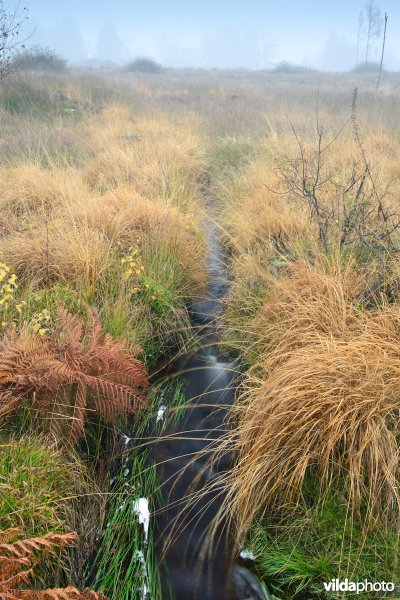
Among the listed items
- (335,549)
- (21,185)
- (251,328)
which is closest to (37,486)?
(335,549)

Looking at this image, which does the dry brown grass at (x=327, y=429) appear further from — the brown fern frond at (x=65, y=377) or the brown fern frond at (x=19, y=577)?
the brown fern frond at (x=19, y=577)

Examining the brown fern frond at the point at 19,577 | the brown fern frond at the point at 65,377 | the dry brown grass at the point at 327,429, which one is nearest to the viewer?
the brown fern frond at the point at 19,577

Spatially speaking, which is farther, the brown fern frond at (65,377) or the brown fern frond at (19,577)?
the brown fern frond at (65,377)

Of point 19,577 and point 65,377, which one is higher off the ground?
point 65,377

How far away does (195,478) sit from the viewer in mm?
2932

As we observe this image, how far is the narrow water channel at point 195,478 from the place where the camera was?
2.36 meters

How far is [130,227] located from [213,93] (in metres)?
16.4

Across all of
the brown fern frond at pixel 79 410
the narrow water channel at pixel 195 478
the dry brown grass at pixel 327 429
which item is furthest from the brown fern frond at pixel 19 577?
the dry brown grass at pixel 327 429

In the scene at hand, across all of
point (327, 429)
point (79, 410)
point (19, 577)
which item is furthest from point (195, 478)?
point (19, 577)

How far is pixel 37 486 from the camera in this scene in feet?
7.39

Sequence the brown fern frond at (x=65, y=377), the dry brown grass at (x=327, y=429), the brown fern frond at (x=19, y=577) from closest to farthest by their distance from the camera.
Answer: the brown fern frond at (x=19, y=577) → the dry brown grass at (x=327, y=429) → the brown fern frond at (x=65, y=377)

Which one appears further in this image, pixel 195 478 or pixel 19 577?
pixel 195 478

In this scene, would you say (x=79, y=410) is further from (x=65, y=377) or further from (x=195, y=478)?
(x=195, y=478)

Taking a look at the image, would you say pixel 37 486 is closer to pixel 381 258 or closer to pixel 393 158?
pixel 381 258
